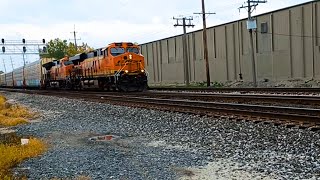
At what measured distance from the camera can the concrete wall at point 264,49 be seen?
28.8 meters

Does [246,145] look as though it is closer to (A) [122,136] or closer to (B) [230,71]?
(A) [122,136]

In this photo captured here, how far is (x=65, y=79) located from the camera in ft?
115

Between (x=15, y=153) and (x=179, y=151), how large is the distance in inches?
129

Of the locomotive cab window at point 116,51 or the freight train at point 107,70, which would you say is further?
the locomotive cab window at point 116,51

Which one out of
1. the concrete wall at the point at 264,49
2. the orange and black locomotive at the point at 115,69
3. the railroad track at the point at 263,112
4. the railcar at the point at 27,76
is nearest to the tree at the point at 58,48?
the railcar at the point at 27,76

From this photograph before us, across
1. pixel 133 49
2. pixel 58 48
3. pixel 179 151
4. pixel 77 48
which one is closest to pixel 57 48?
pixel 58 48

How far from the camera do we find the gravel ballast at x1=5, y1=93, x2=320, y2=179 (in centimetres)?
563

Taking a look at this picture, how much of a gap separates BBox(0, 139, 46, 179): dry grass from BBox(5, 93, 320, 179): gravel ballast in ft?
0.70

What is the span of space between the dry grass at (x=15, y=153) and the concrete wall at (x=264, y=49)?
24847 millimetres

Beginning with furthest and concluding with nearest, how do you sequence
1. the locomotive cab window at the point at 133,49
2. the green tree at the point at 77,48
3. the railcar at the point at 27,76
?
the green tree at the point at 77,48 → the railcar at the point at 27,76 → the locomotive cab window at the point at 133,49

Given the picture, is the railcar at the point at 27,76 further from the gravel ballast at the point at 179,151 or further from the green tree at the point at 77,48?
the gravel ballast at the point at 179,151

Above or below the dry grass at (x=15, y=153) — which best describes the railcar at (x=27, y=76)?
above

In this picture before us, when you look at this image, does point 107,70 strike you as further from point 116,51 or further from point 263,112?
point 263,112

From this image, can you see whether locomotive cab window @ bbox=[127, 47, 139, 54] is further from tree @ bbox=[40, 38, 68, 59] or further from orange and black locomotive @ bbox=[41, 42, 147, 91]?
tree @ bbox=[40, 38, 68, 59]
